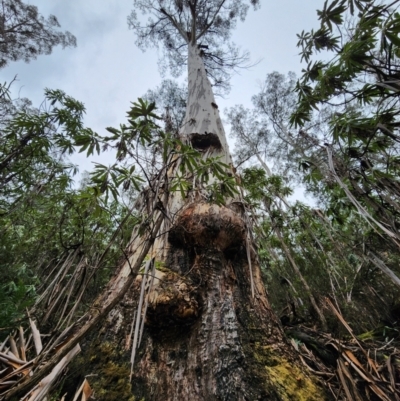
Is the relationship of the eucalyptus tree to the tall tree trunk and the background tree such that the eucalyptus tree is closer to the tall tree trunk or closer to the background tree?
the tall tree trunk

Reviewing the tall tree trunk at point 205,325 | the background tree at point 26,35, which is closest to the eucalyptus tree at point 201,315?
the tall tree trunk at point 205,325

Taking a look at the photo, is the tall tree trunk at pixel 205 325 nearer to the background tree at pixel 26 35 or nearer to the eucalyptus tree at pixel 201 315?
the eucalyptus tree at pixel 201 315

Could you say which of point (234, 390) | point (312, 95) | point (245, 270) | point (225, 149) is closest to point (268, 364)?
point (234, 390)

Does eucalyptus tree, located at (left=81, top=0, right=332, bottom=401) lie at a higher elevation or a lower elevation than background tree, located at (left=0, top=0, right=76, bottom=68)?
lower

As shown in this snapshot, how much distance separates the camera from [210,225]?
1.19 metres

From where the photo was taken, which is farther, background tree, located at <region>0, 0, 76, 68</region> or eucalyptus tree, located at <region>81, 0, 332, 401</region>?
background tree, located at <region>0, 0, 76, 68</region>

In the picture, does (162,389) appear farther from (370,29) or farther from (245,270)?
(370,29)

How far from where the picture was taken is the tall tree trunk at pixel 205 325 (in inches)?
29.0

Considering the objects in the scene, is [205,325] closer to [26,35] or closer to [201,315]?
[201,315]

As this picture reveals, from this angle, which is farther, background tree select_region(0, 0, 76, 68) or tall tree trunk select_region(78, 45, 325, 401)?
background tree select_region(0, 0, 76, 68)

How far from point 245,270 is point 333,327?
1.59 meters

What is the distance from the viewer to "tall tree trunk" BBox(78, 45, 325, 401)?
0.74m

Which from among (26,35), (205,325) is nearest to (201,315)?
(205,325)

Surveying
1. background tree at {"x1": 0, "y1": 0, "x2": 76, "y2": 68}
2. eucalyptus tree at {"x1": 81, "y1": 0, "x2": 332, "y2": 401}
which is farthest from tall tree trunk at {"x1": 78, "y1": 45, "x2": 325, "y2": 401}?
background tree at {"x1": 0, "y1": 0, "x2": 76, "y2": 68}
